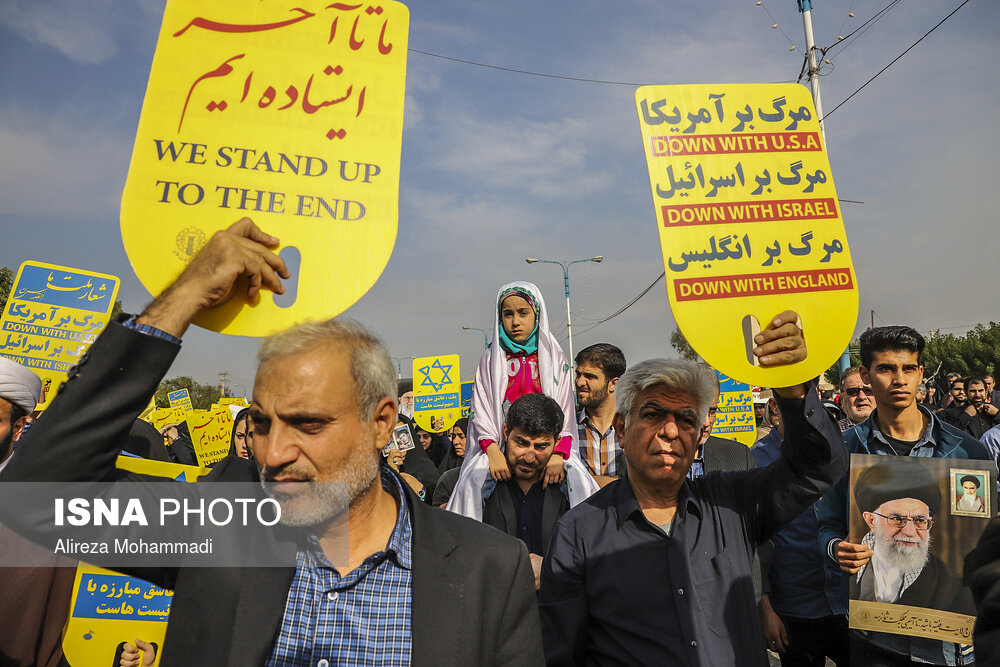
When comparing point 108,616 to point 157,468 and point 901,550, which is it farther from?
point 901,550

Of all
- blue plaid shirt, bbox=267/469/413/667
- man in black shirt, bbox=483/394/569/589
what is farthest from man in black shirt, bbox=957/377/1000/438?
blue plaid shirt, bbox=267/469/413/667

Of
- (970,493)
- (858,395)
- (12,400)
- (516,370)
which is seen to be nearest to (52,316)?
(12,400)

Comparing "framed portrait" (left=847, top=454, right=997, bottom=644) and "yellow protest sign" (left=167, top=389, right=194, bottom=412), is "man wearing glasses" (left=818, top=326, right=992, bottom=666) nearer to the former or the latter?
"framed portrait" (left=847, top=454, right=997, bottom=644)

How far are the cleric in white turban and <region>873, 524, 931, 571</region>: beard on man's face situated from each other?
332cm

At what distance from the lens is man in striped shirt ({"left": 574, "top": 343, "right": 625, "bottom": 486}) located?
15.7 ft

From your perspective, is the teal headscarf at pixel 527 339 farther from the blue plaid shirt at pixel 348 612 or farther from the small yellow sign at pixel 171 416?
the small yellow sign at pixel 171 416

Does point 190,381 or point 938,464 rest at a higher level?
point 190,381

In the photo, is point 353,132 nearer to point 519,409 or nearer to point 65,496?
point 65,496

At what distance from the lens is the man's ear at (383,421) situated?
1877mm

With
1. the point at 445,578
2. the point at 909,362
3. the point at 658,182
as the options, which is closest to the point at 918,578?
the point at 909,362

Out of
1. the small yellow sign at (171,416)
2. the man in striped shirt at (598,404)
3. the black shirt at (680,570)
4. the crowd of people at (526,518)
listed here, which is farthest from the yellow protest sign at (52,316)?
the small yellow sign at (171,416)

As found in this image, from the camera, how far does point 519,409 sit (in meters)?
3.72

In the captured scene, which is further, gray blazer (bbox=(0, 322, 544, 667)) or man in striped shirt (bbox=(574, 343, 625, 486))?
man in striped shirt (bbox=(574, 343, 625, 486))

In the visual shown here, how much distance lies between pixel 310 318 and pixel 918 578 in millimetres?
2489
